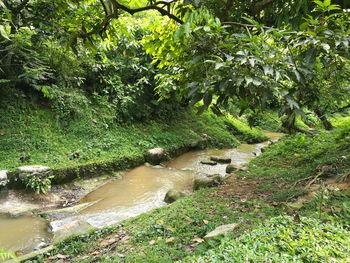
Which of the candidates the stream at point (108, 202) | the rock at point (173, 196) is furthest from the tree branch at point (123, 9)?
the rock at point (173, 196)

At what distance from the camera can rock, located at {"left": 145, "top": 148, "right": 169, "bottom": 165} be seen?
32.4 feet

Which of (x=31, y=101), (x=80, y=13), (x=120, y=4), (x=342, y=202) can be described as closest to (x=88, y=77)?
(x=31, y=101)

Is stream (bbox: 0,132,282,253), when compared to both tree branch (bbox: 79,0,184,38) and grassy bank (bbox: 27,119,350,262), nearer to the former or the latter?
grassy bank (bbox: 27,119,350,262)

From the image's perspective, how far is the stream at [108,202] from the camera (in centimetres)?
536

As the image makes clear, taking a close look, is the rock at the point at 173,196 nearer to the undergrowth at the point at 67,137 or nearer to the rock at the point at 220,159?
the undergrowth at the point at 67,137

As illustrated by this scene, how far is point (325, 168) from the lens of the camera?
19.1ft

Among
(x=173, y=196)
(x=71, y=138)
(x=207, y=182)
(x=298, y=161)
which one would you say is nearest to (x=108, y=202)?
(x=173, y=196)

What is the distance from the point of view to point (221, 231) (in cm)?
385

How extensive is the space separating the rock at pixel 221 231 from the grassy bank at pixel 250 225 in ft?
0.26

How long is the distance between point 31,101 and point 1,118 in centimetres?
111

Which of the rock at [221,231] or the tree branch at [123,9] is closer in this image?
the tree branch at [123,9]

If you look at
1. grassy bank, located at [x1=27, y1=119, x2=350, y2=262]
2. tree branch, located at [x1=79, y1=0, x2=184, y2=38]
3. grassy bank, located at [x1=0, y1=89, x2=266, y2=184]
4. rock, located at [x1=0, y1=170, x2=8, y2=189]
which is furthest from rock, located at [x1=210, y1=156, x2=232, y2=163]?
tree branch, located at [x1=79, y1=0, x2=184, y2=38]

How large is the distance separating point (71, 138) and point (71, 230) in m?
4.13

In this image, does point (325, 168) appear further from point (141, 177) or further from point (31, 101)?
point (31, 101)
